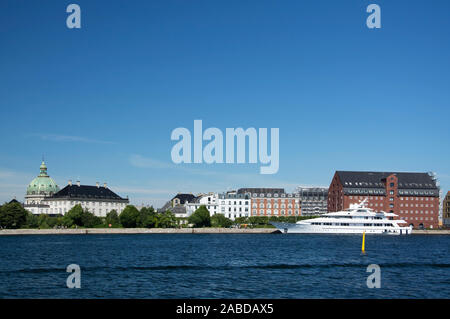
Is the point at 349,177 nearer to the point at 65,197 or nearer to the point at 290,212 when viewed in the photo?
the point at 290,212

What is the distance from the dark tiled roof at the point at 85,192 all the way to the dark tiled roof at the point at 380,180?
278 feet

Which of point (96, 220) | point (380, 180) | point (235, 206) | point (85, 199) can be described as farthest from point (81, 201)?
point (380, 180)

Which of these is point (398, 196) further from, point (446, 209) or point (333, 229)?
point (446, 209)

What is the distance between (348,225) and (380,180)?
31944 mm

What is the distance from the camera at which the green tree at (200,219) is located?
117 meters

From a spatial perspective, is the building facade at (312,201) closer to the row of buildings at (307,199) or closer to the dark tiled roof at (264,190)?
the row of buildings at (307,199)

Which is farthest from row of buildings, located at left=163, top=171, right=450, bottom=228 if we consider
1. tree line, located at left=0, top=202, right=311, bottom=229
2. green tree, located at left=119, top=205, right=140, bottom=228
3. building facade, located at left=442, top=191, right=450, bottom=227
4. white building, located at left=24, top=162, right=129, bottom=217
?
Answer: white building, located at left=24, top=162, right=129, bottom=217

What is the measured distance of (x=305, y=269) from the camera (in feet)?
127

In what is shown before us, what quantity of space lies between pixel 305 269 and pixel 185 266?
30.7ft

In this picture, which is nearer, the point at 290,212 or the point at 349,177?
the point at 349,177

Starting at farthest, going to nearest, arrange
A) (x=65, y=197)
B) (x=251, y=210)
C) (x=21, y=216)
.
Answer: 1. (x=65, y=197)
2. (x=251, y=210)
3. (x=21, y=216)

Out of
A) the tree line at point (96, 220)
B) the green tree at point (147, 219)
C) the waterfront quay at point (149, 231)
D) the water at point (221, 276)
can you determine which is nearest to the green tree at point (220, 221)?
the tree line at point (96, 220)
